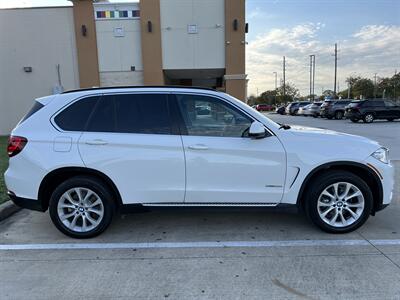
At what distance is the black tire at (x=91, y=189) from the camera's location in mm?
4113

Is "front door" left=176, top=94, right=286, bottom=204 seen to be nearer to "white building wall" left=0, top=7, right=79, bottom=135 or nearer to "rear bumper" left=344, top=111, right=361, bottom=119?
"white building wall" left=0, top=7, right=79, bottom=135

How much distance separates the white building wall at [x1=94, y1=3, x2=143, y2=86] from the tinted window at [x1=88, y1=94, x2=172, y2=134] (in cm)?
1354

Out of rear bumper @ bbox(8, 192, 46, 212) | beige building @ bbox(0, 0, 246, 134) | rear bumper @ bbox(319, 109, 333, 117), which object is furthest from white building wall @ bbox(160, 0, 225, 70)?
rear bumper @ bbox(319, 109, 333, 117)

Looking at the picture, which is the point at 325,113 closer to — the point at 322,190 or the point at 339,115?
the point at 339,115

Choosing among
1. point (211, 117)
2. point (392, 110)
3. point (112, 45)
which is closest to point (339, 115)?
point (392, 110)

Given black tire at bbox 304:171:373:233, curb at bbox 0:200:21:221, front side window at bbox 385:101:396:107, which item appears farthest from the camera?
front side window at bbox 385:101:396:107

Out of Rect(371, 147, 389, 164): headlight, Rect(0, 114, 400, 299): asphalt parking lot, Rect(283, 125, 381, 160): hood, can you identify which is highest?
Rect(283, 125, 381, 160): hood

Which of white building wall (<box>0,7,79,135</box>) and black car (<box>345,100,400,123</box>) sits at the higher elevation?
white building wall (<box>0,7,79,135</box>)

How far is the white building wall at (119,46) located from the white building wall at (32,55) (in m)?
1.40

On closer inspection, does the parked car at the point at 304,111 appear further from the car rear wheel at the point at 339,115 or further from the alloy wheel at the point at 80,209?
the alloy wheel at the point at 80,209

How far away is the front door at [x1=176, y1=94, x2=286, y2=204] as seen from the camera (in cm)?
402

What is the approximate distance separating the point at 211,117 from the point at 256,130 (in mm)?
597

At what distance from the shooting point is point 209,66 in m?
17.3

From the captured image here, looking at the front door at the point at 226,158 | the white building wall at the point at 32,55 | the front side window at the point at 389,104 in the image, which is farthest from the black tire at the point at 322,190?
the front side window at the point at 389,104
